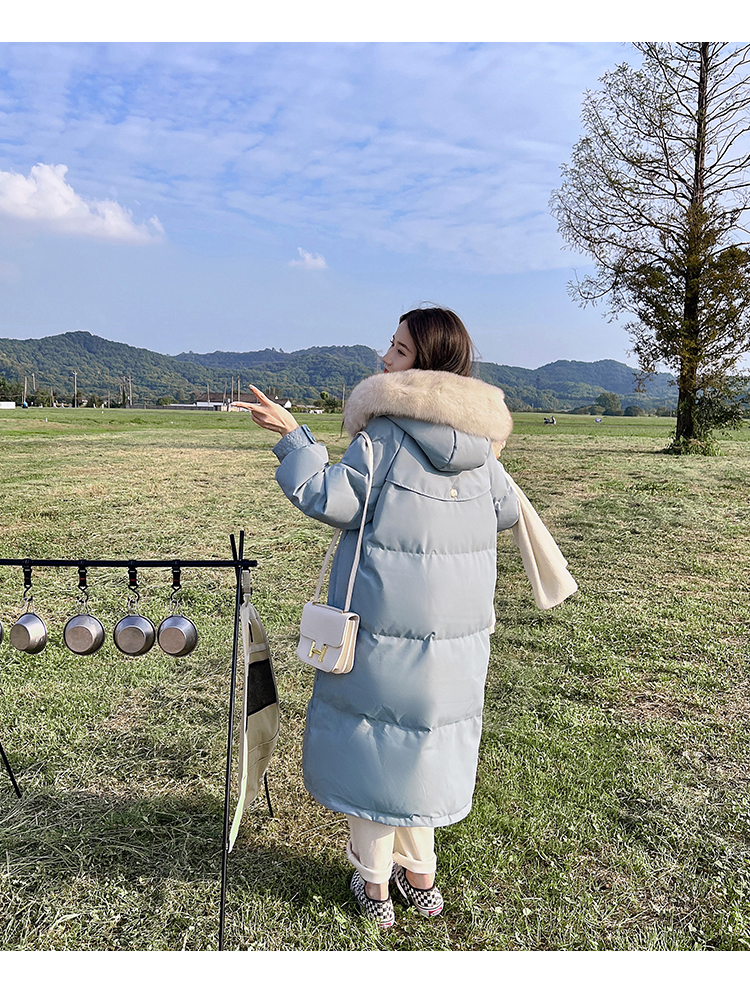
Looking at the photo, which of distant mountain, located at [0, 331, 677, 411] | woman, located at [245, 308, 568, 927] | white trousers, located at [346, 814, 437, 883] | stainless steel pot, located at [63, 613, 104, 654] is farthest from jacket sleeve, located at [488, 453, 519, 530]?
distant mountain, located at [0, 331, 677, 411]

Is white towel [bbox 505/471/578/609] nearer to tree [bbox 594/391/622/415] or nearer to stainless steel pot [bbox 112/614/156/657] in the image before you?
stainless steel pot [bbox 112/614/156/657]

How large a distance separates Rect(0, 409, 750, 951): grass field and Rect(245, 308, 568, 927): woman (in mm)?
496

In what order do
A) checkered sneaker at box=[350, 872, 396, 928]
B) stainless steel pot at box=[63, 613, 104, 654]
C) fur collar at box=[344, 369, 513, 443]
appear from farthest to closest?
stainless steel pot at box=[63, 613, 104, 654] → checkered sneaker at box=[350, 872, 396, 928] → fur collar at box=[344, 369, 513, 443]

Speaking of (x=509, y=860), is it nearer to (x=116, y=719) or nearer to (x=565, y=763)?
(x=565, y=763)

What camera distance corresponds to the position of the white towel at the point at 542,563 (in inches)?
95.7

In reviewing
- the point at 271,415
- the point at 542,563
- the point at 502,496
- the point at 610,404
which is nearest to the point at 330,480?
the point at 271,415

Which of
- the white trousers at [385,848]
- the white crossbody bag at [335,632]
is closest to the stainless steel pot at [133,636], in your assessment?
the white crossbody bag at [335,632]

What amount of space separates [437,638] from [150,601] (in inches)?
159

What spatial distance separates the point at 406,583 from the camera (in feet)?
6.59

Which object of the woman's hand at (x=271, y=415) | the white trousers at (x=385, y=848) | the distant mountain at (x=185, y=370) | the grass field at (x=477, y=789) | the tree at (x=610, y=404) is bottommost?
the grass field at (x=477, y=789)

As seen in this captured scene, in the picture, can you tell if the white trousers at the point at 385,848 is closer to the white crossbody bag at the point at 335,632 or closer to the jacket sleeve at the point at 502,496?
the white crossbody bag at the point at 335,632

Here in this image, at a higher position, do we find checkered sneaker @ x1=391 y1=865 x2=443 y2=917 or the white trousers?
the white trousers

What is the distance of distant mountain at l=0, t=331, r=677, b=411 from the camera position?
92375 mm

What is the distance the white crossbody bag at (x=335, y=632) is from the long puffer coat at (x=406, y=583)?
0.02 metres
